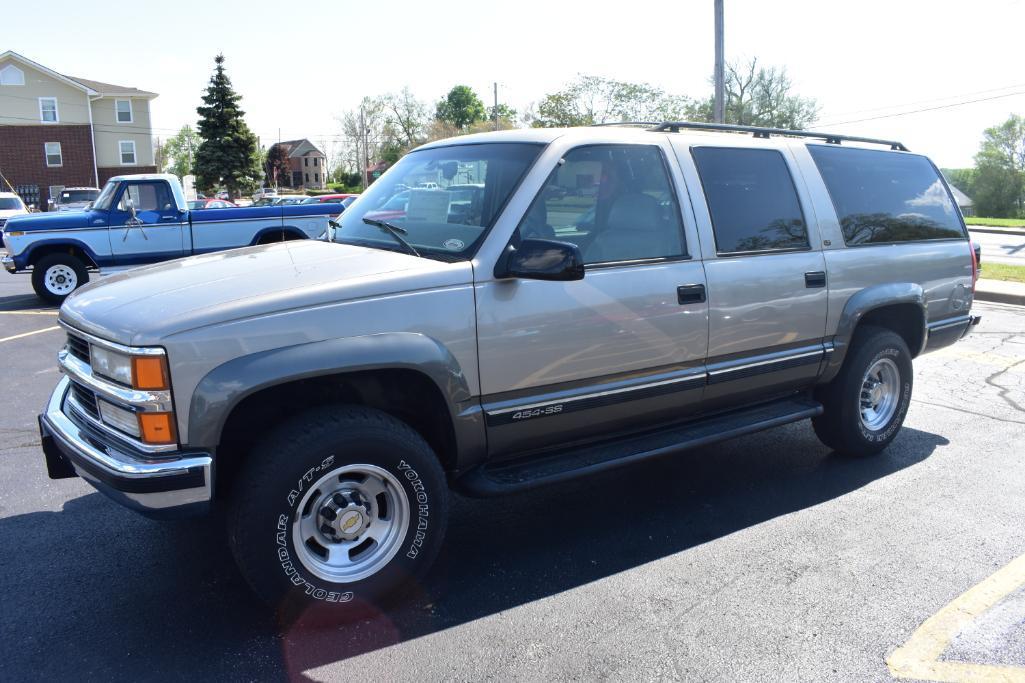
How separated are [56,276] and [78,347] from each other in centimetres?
1040

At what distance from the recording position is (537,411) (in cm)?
366

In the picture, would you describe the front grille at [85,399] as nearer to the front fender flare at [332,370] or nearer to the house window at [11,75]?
the front fender flare at [332,370]

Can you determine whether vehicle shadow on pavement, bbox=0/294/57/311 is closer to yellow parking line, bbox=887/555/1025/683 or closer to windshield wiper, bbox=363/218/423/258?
windshield wiper, bbox=363/218/423/258

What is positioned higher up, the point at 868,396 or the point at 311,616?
the point at 868,396

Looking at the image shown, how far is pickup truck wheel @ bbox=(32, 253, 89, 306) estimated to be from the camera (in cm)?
1230

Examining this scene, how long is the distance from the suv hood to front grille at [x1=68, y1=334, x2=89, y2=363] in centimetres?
8

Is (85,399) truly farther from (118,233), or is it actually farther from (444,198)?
(118,233)

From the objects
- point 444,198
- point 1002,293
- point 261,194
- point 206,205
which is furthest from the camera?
point 261,194

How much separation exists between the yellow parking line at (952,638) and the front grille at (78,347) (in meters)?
3.48

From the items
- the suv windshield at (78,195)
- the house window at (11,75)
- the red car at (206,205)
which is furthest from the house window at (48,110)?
the red car at (206,205)

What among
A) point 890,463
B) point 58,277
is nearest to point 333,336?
point 890,463

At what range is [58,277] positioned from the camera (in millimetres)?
12398

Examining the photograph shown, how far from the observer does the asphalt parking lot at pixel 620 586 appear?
2988 millimetres

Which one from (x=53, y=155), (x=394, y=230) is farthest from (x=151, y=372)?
(x=53, y=155)
